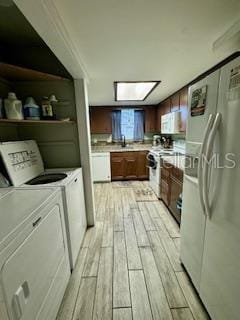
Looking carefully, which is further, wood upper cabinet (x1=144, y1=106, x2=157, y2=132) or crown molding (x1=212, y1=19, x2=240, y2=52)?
wood upper cabinet (x1=144, y1=106, x2=157, y2=132)

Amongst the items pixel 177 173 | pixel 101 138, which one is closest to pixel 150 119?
pixel 101 138

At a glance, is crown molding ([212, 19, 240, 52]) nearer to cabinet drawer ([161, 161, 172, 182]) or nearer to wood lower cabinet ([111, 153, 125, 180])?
cabinet drawer ([161, 161, 172, 182])

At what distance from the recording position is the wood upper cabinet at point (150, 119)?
16.3 feet

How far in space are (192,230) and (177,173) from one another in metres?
1.08

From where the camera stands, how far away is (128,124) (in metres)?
5.11

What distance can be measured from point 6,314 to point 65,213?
0.87 m

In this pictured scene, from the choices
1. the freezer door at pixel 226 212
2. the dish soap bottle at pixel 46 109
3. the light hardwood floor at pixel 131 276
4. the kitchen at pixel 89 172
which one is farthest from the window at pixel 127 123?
the freezer door at pixel 226 212

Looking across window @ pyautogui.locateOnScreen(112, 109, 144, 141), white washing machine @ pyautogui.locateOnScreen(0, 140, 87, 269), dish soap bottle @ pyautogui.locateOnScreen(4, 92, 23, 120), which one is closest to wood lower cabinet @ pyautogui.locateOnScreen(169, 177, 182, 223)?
white washing machine @ pyautogui.locateOnScreen(0, 140, 87, 269)

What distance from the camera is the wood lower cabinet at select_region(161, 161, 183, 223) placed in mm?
2428

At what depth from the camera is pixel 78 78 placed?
2.09 m

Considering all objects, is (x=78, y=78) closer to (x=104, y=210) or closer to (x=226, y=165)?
(x=226, y=165)

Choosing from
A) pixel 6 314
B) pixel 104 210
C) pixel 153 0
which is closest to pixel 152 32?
pixel 153 0

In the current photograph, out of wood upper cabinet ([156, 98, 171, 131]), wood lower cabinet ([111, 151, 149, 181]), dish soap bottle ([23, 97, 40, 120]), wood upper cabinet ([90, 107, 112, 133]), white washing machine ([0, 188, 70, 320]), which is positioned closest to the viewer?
white washing machine ([0, 188, 70, 320])

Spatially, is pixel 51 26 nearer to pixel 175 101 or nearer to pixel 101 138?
pixel 175 101
